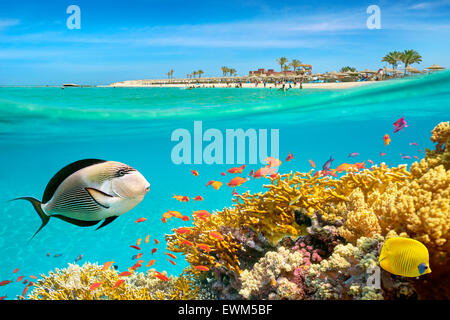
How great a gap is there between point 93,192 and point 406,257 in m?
2.00

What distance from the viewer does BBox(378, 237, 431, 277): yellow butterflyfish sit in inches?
72.9

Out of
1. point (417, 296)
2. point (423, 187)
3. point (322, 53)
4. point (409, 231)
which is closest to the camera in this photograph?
point (417, 296)

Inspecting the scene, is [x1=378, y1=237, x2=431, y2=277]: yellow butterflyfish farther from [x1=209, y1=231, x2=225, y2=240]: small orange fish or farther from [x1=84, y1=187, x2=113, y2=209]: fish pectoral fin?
[x1=209, y1=231, x2=225, y2=240]: small orange fish

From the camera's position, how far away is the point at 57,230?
53.5ft

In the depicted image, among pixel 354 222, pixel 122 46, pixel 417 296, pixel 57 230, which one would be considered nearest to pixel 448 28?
pixel 354 222

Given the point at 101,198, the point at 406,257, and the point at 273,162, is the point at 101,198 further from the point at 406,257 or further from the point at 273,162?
the point at 273,162

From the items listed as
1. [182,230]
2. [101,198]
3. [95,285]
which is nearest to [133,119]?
[182,230]

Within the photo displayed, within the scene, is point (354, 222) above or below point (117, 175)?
below

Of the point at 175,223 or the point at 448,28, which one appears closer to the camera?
the point at 448,28

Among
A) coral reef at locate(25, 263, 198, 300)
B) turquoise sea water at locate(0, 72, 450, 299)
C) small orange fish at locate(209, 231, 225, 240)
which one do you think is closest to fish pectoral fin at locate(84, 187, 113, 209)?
small orange fish at locate(209, 231, 225, 240)

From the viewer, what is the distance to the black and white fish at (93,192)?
5.17 feet

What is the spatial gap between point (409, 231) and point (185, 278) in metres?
3.19
